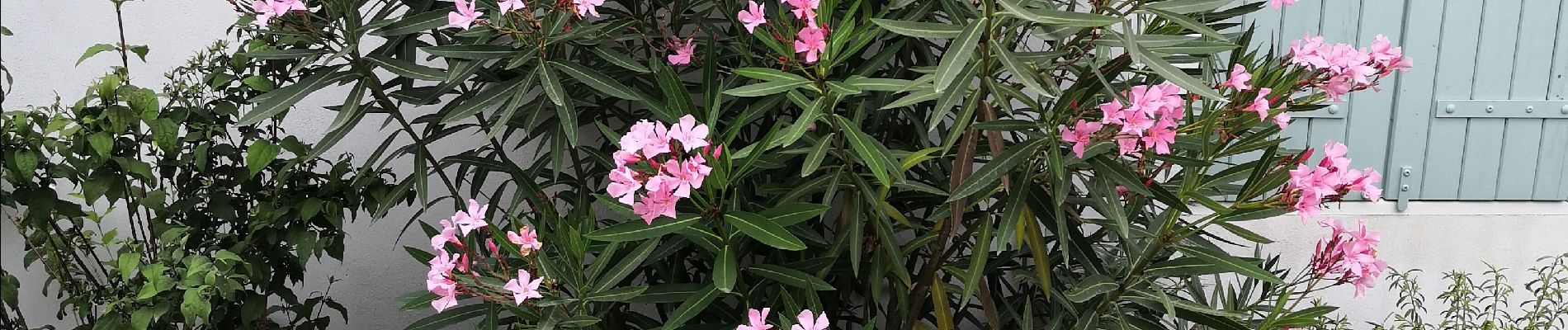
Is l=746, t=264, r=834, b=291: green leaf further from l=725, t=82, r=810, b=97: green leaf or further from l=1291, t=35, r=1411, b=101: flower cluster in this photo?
l=1291, t=35, r=1411, b=101: flower cluster

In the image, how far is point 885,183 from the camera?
1.39 meters

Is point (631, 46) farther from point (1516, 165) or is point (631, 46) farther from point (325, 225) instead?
point (1516, 165)

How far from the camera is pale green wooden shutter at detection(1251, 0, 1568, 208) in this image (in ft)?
7.27

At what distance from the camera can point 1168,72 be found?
1291 mm

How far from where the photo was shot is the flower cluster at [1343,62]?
4.65 ft

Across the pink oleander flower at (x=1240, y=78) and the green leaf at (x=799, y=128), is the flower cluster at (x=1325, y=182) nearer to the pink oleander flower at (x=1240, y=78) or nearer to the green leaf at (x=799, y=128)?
the pink oleander flower at (x=1240, y=78)

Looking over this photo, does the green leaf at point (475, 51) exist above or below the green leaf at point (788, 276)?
above

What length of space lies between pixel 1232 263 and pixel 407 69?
55.1 inches

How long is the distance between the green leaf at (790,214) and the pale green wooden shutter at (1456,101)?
1277 millimetres

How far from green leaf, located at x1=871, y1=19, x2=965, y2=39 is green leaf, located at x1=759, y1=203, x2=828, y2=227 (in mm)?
298

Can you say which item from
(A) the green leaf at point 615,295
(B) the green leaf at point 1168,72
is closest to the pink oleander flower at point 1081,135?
(B) the green leaf at point 1168,72

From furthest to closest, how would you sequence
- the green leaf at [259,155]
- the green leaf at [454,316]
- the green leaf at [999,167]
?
the green leaf at [259,155], the green leaf at [454,316], the green leaf at [999,167]

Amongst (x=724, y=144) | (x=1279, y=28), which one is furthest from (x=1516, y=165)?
(x=724, y=144)

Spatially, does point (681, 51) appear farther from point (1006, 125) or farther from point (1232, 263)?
point (1232, 263)
